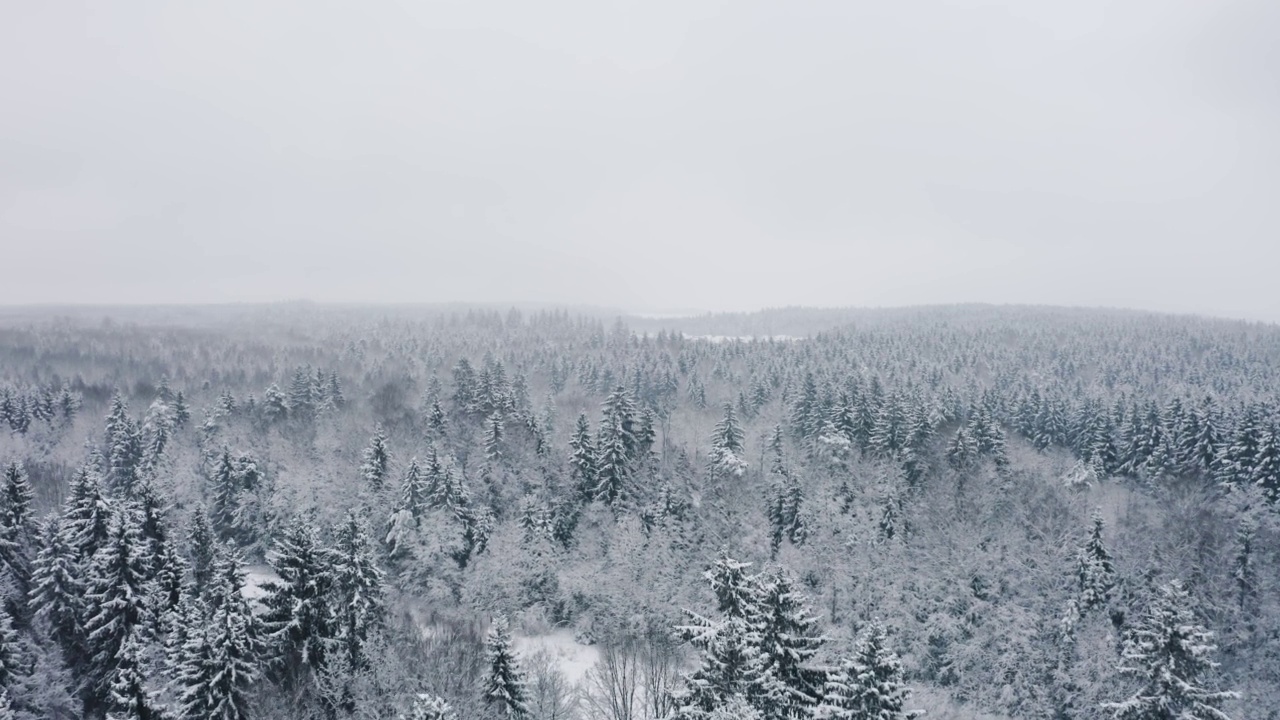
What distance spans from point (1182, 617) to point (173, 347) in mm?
169624

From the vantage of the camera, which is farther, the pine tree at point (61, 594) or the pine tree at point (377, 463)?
the pine tree at point (377, 463)

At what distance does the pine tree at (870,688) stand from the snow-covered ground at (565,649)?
2750 centimetres

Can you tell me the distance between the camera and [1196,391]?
95.2 m

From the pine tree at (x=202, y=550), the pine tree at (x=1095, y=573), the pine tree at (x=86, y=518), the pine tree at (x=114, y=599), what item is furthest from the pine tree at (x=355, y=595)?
the pine tree at (x=1095, y=573)

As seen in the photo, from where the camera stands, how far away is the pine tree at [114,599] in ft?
97.8

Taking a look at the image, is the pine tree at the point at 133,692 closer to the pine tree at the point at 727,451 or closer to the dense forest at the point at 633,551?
the dense forest at the point at 633,551

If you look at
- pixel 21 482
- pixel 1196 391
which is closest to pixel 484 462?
pixel 21 482

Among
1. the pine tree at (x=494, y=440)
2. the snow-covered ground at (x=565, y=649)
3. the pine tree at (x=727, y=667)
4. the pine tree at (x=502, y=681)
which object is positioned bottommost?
the snow-covered ground at (x=565, y=649)

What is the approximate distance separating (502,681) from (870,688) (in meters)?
14.7

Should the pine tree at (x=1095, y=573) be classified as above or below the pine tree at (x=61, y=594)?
below

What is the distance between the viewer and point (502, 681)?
26.8 metres

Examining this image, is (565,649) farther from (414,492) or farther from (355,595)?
(355,595)

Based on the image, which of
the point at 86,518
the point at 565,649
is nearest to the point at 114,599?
the point at 86,518

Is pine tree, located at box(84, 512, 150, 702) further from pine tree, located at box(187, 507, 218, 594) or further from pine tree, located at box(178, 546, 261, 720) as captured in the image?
pine tree, located at box(187, 507, 218, 594)
